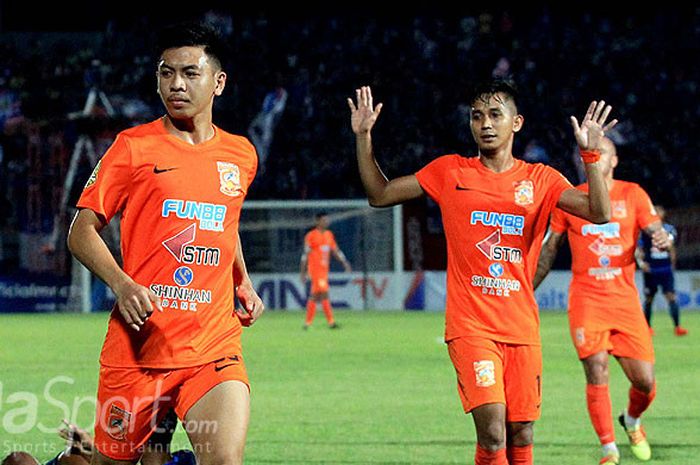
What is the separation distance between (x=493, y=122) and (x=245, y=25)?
32.3 metres

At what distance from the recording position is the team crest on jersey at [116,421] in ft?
17.5

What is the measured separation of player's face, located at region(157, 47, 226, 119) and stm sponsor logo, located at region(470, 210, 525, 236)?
202 centimetres

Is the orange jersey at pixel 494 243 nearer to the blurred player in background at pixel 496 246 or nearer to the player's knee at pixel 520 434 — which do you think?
the blurred player in background at pixel 496 246

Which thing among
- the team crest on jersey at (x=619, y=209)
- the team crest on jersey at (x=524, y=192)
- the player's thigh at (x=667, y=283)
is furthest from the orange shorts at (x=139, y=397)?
the player's thigh at (x=667, y=283)

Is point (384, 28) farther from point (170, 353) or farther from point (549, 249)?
point (170, 353)

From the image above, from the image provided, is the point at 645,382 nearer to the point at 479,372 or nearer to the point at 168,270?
the point at 479,372

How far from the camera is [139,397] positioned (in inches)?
209

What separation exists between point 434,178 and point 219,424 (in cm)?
246

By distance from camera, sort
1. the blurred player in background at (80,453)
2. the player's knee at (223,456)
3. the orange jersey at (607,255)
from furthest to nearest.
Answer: the orange jersey at (607,255)
the blurred player in background at (80,453)
the player's knee at (223,456)

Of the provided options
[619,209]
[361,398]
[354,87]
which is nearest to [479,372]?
[619,209]

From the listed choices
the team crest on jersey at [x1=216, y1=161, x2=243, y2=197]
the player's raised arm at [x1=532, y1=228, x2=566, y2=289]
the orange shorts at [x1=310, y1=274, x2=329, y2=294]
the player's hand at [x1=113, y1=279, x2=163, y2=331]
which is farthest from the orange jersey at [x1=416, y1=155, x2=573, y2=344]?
the orange shorts at [x1=310, y1=274, x2=329, y2=294]

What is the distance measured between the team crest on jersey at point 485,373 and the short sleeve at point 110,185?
7.51ft

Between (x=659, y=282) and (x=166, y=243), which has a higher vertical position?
(x=166, y=243)

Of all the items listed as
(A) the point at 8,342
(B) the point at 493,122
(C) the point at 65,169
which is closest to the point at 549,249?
Answer: (B) the point at 493,122
